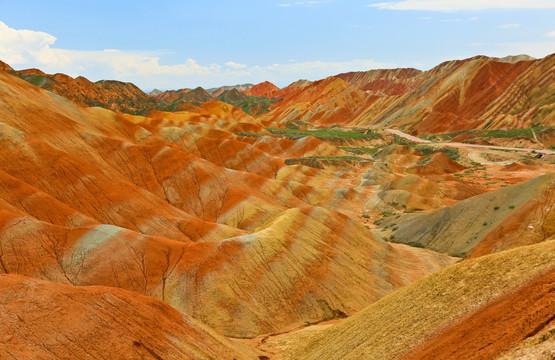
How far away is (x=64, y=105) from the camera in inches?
2736

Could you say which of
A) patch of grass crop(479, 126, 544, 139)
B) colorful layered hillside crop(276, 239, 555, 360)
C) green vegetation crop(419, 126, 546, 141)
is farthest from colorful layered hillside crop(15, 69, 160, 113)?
colorful layered hillside crop(276, 239, 555, 360)

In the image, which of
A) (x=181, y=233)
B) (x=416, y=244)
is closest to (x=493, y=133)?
(x=416, y=244)

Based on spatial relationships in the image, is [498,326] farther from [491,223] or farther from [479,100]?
[479,100]

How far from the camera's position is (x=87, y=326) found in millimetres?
17000

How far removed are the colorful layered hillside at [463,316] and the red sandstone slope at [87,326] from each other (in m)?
6.97

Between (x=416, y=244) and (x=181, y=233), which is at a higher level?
(x=181, y=233)

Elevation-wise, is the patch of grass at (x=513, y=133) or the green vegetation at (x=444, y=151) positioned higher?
the patch of grass at (x=513, y=133)

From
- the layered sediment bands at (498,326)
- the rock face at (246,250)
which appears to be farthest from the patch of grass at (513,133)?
the layered sediment bands at (498,326)

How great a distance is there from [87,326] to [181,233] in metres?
25.7

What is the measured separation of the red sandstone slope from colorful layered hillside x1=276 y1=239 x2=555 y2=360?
6974 millimetres

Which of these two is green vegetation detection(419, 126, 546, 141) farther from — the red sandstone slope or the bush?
the red sandstone slope

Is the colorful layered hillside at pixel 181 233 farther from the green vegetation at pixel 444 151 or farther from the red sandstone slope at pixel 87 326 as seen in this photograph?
the green vegetation at pixel 444 151

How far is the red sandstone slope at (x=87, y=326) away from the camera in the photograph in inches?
610

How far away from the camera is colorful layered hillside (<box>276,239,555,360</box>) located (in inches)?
470
